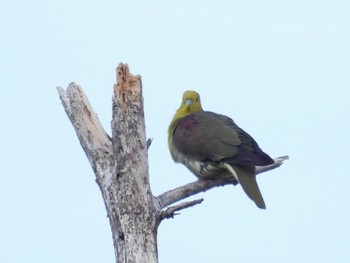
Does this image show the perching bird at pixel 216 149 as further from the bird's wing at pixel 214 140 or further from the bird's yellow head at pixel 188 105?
the bird's yellow head at pixel 188 105

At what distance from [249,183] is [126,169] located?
1.59 meters

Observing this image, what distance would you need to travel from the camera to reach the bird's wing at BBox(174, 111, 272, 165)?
8188 millimetres

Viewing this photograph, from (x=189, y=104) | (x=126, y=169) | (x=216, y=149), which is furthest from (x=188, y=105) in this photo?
(x=126, y=169)

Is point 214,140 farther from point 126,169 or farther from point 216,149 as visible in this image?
point 126,169

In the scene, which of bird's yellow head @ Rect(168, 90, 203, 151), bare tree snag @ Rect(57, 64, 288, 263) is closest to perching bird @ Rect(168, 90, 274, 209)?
bird's yellow head @ Rect(168, 90, 203, 151)

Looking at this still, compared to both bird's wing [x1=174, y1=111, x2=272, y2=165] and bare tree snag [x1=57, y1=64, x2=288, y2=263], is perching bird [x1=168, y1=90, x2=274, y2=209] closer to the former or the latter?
bird's wing [x1=174, y1=111, x2=272, y2=165]

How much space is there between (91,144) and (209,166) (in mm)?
1598

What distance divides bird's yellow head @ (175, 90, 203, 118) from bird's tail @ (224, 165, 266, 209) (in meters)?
1.47

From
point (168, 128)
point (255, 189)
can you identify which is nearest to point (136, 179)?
point (255, 189)

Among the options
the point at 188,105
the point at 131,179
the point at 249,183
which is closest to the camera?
the point at 131,179

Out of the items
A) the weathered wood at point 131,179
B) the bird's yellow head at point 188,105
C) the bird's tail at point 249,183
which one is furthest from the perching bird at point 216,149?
the weathered wood at point 131,179

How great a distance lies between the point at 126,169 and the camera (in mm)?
6547

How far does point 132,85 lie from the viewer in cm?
690

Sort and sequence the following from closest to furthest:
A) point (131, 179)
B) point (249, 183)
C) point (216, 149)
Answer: point (131, 179)
point (249, 183)
point (216, 149)
